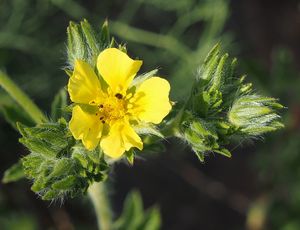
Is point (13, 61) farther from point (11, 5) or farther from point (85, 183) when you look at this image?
point (85, 183)

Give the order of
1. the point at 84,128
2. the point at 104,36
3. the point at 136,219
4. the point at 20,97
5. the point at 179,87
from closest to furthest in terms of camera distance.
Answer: the point at 84,128 → the point at 104,36 → the point at 20,97 → the point at 136,219 → the point at 179,87

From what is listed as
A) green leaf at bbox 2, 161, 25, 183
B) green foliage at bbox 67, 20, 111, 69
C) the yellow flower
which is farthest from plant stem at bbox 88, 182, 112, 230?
green foliage at bbox 67, 20, 111, 69

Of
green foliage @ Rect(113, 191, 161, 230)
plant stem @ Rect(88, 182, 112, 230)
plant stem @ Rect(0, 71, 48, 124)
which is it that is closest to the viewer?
→ plant stem @ Rect(0, 71, 48, 124)

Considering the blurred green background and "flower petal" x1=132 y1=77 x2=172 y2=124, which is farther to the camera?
the blurred green background

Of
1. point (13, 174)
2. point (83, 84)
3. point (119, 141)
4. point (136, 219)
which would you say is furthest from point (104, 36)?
point (136, 219)

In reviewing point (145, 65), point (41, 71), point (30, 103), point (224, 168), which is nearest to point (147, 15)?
point (145, 65)

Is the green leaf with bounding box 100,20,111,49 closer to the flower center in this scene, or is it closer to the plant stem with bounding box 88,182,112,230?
the flower center

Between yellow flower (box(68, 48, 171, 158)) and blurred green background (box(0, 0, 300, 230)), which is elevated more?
yellow flower (box(68, 48, 171, 158))

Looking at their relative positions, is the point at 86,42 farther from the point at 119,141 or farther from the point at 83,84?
the point at 119,141
